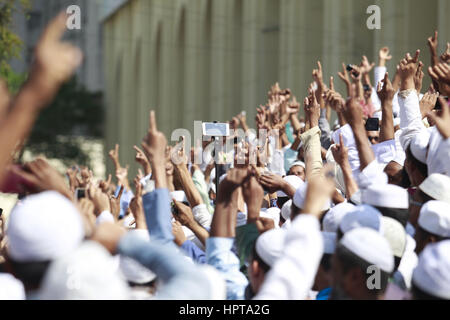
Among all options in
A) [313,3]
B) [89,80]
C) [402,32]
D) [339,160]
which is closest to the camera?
[339,160]

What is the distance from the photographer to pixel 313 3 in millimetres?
20875

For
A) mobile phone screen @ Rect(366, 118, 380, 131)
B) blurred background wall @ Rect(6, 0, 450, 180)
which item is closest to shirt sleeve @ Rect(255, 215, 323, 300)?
mobile phone screen @ Rect(366, 118, 380, 131)

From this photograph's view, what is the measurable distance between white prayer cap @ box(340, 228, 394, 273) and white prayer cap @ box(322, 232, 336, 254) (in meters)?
0.55

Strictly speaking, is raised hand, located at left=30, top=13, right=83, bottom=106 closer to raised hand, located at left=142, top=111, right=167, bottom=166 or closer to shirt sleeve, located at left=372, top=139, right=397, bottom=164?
raised hand, located at left=142, top=111, right=167, bottom=166

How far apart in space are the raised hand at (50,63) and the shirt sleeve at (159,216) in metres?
0.95

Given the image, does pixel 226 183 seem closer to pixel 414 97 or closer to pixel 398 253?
pixel 398 253

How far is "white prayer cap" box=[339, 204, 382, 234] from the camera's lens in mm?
3711

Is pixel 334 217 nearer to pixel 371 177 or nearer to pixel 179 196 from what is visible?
pixel 371 177

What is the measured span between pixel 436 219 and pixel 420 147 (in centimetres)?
127

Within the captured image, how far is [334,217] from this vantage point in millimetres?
4199

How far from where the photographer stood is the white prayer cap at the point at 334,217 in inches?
164

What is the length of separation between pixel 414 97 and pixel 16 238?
371 centimetres

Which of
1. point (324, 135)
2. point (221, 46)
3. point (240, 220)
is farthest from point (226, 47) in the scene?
point (240, 220)
